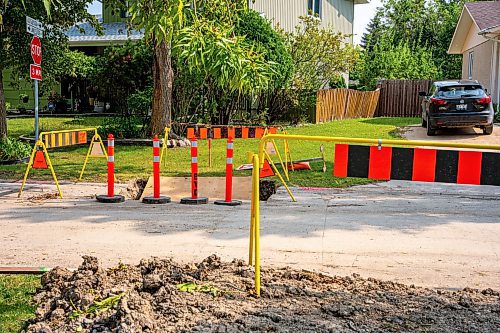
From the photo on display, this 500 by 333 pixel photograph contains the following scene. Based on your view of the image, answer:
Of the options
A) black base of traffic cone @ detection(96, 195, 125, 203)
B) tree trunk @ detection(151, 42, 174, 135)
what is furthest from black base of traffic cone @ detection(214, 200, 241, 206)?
tree trunk @ detection(151, 42, 174, 135)

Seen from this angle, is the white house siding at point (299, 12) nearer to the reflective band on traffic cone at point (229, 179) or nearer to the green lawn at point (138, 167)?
the green lawn at point (138, 167)

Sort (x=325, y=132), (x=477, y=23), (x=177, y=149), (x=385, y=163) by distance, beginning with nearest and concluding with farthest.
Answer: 1. (x=385, y=163)
2. (x=177, y=149)
3. (x=325, y=132)
4. (x=477, y=23)

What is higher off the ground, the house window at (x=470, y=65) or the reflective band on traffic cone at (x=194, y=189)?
the house window at (x=470, y=65)

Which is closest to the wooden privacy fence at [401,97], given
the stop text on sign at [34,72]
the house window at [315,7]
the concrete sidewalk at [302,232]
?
the house window at [315,7]

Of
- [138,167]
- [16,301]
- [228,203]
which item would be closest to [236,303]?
[16,301]

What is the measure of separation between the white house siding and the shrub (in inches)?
594

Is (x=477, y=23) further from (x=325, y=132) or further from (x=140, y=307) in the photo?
(x=140, y=307)

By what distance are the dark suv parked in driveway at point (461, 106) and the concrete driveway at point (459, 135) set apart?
37 centimetres

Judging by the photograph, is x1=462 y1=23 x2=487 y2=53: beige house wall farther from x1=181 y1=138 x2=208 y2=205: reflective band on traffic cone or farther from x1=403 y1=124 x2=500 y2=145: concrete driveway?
x1=181 y1=138 x2=208 y2=205: reflective band on traffic cone

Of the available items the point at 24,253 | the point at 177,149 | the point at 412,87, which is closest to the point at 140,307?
the point at 24,253

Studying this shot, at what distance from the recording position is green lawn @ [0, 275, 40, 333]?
4754 mm

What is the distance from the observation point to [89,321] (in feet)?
14.8

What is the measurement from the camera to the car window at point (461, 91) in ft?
61.2

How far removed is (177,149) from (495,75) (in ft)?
50.1
